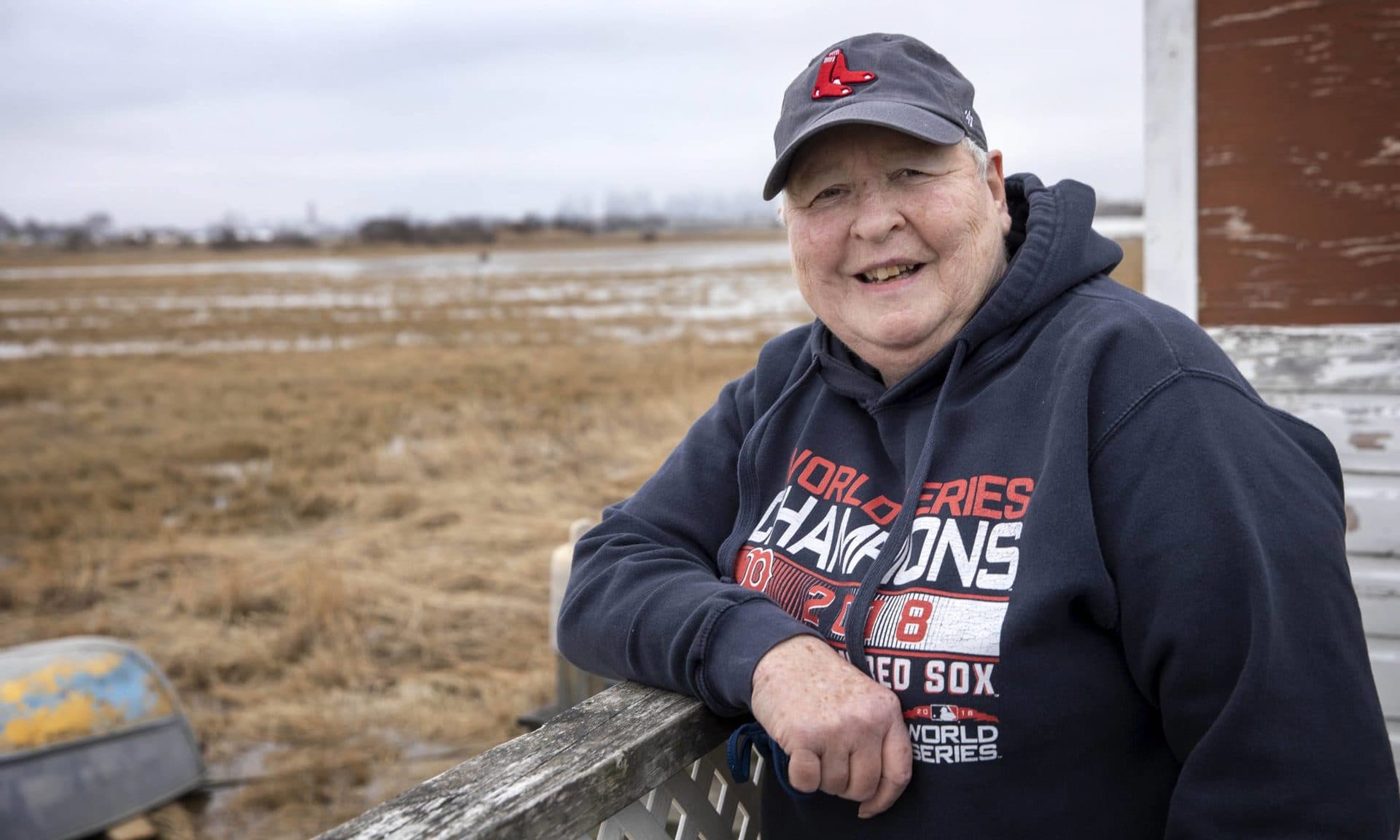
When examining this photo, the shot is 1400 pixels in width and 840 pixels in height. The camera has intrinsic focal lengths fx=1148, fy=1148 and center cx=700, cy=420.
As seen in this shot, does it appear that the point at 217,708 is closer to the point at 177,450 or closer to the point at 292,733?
the point at 292,733

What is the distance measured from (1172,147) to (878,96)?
5.43 ft

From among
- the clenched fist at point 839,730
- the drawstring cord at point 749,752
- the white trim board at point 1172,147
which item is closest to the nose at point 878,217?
the clenched fist at point 839,730

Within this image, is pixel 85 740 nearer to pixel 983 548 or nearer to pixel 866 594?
pixel 866 594

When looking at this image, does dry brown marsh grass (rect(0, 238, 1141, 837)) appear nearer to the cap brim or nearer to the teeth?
the teeth

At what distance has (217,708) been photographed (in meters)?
5.64

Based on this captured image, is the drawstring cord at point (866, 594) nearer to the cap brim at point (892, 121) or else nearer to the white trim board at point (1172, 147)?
the cap brim at point (892, 121)

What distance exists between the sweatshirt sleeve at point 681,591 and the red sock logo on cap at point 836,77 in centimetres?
A: 55

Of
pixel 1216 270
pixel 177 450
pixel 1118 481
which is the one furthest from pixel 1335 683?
pixel 177 450

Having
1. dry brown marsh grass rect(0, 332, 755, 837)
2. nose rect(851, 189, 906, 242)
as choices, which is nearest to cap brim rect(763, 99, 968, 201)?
nose rect(851, 189, 906, 242)

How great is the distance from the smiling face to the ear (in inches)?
1.1

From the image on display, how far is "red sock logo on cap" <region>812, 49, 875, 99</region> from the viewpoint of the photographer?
5.63 ft

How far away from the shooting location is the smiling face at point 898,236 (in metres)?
1.72

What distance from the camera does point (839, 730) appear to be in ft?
4.90

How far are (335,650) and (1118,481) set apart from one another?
5.47 metres
